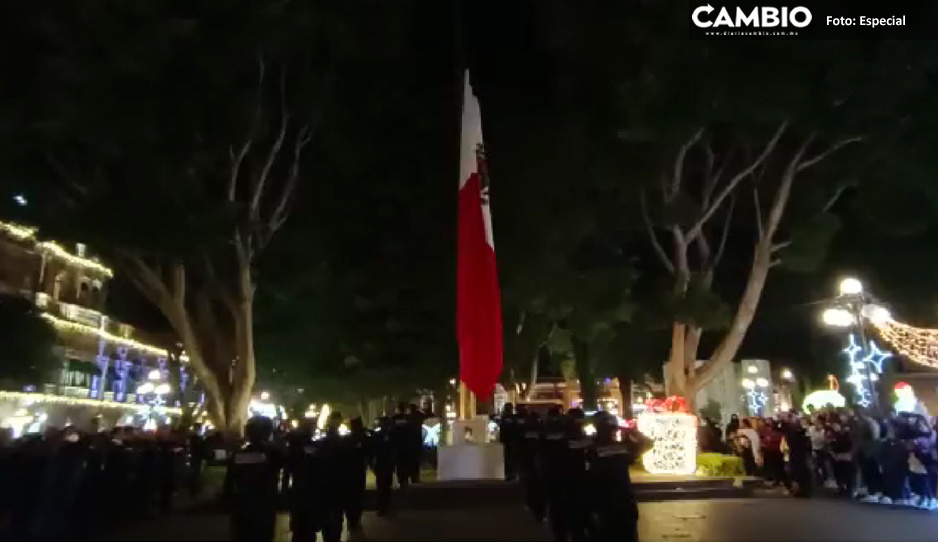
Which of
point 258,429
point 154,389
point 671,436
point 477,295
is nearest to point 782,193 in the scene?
point 671,436

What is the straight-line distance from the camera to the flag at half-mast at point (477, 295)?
16.6 m

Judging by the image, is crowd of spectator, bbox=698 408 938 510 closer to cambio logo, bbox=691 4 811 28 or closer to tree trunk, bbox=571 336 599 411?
tree trunk, bbox=571 336 599 411

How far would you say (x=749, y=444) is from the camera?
1902cm

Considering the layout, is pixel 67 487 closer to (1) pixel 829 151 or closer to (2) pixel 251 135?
(2) pixel 251 135

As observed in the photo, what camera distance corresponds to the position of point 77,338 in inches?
1419

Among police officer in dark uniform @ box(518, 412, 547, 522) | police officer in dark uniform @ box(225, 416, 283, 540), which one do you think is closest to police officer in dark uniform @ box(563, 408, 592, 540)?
police officer in dark uniform @ box(518, 412, 547, 522)

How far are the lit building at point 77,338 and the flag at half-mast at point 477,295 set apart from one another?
19.5 m

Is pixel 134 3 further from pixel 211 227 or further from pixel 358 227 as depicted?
pixel 358 227

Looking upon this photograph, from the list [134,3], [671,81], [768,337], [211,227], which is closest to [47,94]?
[134,3]

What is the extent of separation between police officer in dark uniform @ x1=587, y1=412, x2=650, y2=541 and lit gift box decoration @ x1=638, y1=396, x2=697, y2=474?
8.96 meters

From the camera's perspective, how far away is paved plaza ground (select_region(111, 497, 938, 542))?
9773 mm

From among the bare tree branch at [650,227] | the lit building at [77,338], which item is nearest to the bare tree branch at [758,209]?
the bare tree branch at [650,227]

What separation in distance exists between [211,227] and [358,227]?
10331 mm

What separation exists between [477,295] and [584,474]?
7.85 m
